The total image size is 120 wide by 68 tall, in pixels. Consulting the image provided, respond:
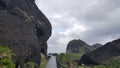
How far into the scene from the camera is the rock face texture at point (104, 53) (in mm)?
96500

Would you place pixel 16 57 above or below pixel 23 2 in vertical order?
below

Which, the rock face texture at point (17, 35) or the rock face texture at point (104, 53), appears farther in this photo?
the rock face texture at point (104, 53)

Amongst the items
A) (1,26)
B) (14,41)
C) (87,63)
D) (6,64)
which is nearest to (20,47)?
(14,41)

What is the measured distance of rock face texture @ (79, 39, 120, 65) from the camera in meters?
96.5

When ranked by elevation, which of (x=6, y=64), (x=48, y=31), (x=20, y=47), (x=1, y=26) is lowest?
(x=6, y=64)

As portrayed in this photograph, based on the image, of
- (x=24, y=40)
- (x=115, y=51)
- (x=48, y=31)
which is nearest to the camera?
(x=24, y=40)

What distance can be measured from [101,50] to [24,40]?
38.4 m

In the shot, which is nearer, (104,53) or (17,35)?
(17,35)

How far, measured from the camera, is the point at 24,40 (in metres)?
70.5

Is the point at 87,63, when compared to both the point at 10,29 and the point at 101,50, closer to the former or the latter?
the point at 101,50

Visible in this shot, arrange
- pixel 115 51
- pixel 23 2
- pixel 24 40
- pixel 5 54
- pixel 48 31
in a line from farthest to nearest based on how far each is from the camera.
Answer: pixel 48 31 < pixel 23 2 < pixel 115 51 < pixel 24 40 < pixel 5 54

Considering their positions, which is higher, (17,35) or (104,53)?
(17,35)

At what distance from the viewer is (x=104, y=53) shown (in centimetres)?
9831

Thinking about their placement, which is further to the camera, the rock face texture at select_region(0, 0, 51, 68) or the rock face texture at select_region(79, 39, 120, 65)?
the rock face texture at select_region(79, 39, 120, 65)
